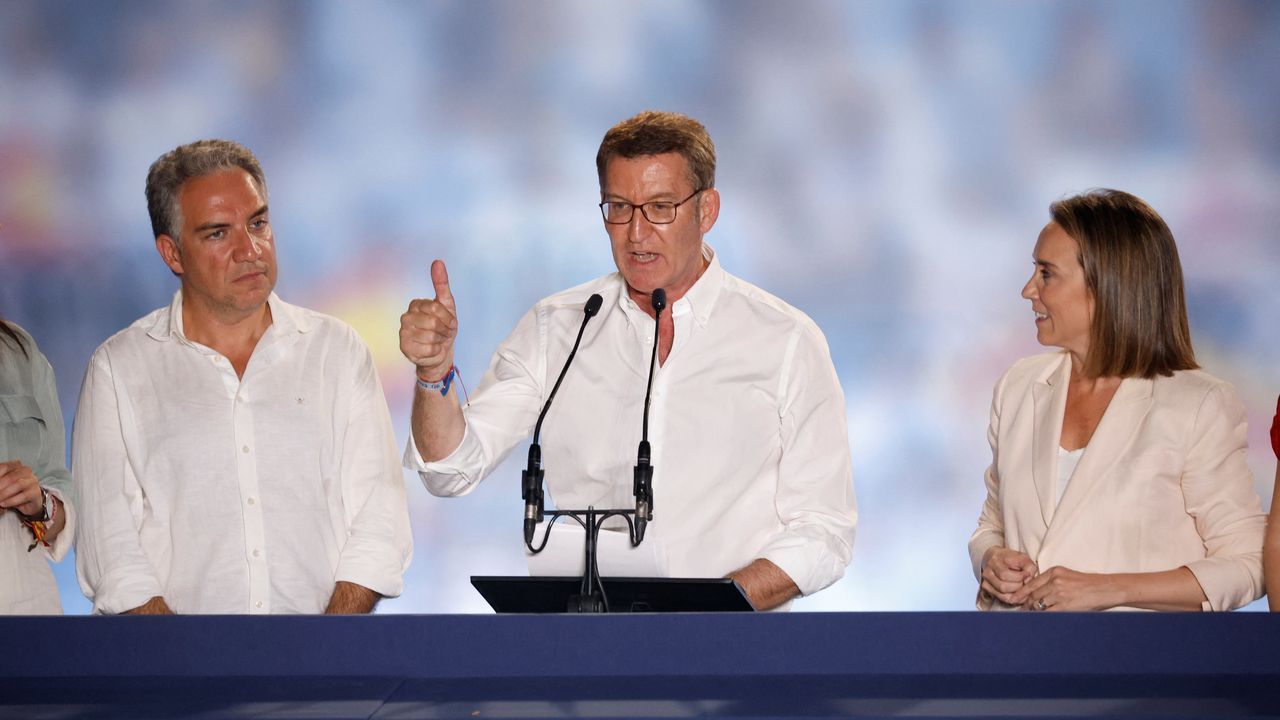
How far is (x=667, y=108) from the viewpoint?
4898 millimetres

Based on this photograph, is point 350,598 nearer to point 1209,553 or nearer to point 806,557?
point 806,557

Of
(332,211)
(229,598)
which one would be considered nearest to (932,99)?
(332,211)

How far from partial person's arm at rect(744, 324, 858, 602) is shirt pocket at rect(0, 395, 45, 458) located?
1568 mm

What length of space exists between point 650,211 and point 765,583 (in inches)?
31.3

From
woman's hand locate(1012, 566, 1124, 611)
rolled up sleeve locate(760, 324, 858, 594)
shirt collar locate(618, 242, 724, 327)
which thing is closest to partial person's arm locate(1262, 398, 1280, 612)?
woman's hand locate(1012, 566, 1124, 611)

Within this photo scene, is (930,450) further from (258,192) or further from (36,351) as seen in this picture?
(36,351)

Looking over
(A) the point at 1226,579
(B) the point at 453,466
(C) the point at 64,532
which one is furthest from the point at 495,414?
(A) the point at 1226,579

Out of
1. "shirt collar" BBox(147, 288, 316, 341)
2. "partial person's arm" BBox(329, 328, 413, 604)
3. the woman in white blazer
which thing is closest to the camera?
the woman in white blazer

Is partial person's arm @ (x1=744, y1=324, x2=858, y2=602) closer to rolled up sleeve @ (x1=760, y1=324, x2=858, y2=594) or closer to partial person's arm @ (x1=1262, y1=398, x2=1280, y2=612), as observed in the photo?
rolled up sleeve @ (x1=760, y1=324, x2=858, y2=594)

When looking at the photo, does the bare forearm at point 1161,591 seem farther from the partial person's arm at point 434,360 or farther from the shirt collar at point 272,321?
the shirt collar at point 272,321

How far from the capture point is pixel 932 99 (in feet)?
15.7

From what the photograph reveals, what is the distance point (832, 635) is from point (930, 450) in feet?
10.3

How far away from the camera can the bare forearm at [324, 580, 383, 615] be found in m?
2.70

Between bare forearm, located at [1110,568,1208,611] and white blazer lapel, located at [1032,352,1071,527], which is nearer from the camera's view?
bare forearm, located at [1110,568,1208,611]
